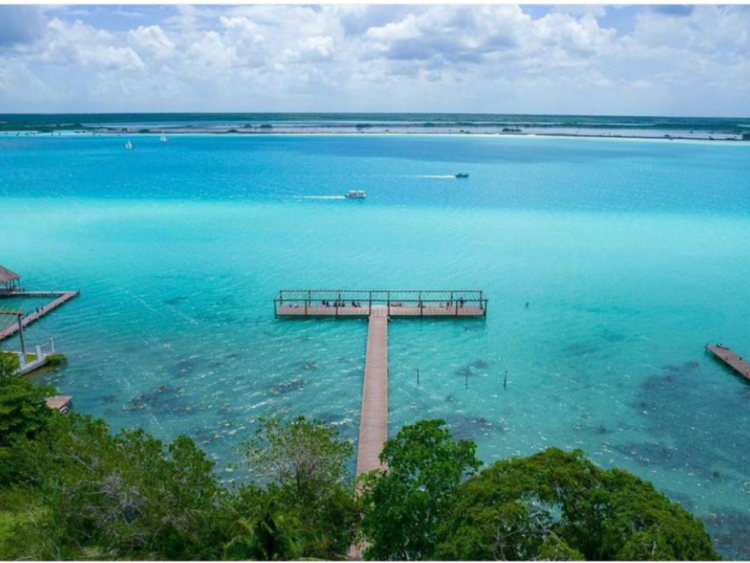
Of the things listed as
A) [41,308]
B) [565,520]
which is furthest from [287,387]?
[41,308]

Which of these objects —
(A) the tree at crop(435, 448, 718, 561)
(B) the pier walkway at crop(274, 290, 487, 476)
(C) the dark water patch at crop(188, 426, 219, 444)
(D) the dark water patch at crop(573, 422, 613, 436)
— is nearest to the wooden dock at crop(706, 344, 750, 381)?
(D) the dark water patch at crop(573, 422, 613, 436)

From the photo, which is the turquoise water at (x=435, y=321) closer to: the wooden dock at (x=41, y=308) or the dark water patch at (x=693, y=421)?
the dark water patch at (x=693, y=421)

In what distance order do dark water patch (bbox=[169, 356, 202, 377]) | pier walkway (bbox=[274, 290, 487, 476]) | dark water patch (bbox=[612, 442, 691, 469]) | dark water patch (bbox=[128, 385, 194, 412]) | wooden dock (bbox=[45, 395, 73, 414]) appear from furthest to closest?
pier walkway (bbox=[274, 290, 487, 476]) < dark water patch (bbox=[169, 356, 202, 377]) < dark water patch (bbox=[128, 385, 194, 412]) < wooden dock (bbox=[45, 395, 73, 414]) < dark water patch (bbox=[612, 442, 691, 469])

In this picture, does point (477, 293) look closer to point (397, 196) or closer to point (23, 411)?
point (23, 411)

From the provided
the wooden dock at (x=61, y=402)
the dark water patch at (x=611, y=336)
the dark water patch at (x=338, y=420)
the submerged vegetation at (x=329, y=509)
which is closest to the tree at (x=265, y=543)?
the submerged vegetation at (x=329, y=509)

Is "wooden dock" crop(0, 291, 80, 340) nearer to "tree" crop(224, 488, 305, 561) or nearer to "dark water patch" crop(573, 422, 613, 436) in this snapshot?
"tree" crop(224, 488, 305, 561)

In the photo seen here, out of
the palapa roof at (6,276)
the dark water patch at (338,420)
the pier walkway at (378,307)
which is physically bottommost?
the dark water patch at (338,420)

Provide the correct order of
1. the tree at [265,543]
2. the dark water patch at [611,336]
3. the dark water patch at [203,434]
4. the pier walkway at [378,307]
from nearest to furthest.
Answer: the tree at [265,543]
the dark water patch at [203,434]
the pier walkway at [378,307]
the dark water patch at [611,336]
